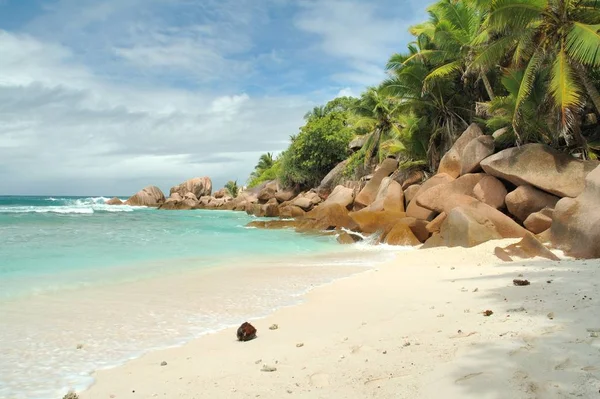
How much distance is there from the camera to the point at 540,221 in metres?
11.6

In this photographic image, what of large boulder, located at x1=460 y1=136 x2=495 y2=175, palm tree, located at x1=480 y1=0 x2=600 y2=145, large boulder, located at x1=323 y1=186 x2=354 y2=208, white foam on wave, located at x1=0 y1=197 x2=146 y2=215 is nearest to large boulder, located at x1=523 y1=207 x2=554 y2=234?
palm tree, located at x1=480 y1=0 x2=600 y2=145

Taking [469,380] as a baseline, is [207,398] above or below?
below

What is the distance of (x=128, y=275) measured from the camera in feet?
31.7

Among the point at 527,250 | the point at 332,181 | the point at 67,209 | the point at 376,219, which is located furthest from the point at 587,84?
the point at 67,209

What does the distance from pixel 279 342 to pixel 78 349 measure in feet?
7.47

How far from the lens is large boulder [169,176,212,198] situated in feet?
202

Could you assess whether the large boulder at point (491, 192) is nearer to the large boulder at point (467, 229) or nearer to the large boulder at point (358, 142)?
the large boulder at point (467, 229)

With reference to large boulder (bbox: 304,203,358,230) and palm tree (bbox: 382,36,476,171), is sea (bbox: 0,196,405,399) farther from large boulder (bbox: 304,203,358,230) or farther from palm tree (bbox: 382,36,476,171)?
palm tree (bbox: 382,36,476,171)

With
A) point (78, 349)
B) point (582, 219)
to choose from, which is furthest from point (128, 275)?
point (582, 219)

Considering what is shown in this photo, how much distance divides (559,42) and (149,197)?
58.1 metres

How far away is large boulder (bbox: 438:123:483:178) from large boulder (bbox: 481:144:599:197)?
311 cm

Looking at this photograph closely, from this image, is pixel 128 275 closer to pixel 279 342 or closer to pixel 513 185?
pixel 279 342

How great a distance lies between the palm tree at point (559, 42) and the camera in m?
11.7

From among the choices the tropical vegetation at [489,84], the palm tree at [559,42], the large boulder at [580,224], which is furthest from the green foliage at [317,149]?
the large boulder at [580,224]
